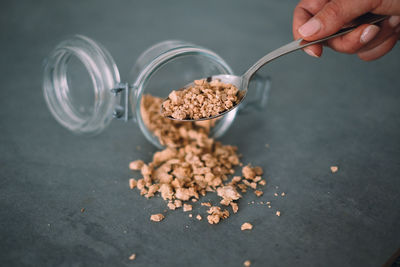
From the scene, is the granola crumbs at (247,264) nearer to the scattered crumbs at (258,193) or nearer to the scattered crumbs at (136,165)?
the scattered crumbs at (258,193)

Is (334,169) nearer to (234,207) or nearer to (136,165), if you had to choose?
(234,207)

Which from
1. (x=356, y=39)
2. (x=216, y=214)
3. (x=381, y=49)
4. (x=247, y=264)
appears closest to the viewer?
(x=247, y=264)

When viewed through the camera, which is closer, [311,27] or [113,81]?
[311,27]

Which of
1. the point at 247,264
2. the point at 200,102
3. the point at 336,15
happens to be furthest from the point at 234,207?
the point at 336,15

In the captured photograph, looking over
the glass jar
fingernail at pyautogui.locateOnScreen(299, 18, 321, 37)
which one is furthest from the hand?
the glass jar

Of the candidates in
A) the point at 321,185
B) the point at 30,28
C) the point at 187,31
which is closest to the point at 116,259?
the point at 321,185

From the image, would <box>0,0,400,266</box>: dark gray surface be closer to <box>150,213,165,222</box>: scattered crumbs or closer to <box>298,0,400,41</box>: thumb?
<box>150,213,165,222</box>: scattered crumbs

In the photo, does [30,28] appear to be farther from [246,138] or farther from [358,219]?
[358,219]
